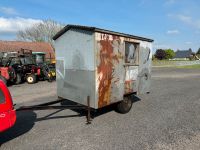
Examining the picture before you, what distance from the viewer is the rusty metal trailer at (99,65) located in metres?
5.54

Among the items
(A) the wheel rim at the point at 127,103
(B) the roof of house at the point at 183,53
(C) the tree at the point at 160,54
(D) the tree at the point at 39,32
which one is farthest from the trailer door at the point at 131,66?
(B) the roof of house at the point at 183,53

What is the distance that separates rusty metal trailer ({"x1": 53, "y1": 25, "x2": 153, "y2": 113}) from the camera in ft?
18.2

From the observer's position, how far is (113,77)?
603cm

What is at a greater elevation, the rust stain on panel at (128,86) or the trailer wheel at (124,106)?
the rust stain on panel at (128,86)

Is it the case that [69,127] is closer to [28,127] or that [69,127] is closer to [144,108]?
[28,127]

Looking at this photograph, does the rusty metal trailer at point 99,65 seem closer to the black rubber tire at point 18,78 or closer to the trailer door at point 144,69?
the trailer door at point 144,69

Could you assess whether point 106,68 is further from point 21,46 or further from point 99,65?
point 21,46

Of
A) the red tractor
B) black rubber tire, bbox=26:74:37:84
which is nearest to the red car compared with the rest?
the red tractor

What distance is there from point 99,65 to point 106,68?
0.31 meters

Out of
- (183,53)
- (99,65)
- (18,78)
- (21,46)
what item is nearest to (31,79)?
(18,78)

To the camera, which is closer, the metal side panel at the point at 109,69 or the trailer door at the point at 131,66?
the metal side panel at the point at 109,69

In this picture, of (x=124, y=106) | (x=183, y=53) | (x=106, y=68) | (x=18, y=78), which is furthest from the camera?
(x=183, y=53)

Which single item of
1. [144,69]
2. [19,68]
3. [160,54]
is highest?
[160,54]

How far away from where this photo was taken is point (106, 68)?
5.76 meters
